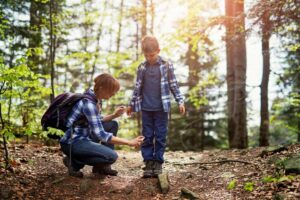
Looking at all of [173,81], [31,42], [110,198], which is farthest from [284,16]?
[31,42]

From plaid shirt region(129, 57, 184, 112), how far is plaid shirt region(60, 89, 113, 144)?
2.97 feet

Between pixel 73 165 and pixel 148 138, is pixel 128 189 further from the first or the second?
pixel 148 138

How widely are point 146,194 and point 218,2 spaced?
23.2 feet

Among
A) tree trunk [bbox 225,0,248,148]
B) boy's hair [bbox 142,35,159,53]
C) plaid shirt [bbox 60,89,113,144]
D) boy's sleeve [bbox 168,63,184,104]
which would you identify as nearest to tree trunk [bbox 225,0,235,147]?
tree trunk [bbox 225,0,248,148]

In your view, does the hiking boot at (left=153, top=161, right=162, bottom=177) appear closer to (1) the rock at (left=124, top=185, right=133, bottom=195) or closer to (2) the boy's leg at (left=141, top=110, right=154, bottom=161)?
(2) the boy's leg at (left=141, top=110, right=154, bottom=161)

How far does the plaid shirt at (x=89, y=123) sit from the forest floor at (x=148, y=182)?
24.5 inches

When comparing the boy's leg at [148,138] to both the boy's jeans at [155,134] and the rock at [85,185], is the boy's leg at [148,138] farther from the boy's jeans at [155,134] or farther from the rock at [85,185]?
the rock at [85,185]

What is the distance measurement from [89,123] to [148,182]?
4.12ft

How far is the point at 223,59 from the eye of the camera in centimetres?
987

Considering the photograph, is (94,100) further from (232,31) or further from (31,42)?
(31,42)

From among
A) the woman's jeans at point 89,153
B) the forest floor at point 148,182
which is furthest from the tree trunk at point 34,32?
the woman's jeans at point 89,153

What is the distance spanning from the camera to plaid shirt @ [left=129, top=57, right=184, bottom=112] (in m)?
5.43

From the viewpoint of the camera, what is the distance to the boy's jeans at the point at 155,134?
550 centimetres

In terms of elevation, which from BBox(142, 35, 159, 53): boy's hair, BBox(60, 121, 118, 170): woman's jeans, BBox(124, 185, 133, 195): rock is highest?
BBox(142, 35, 159, 53): boy's hair
